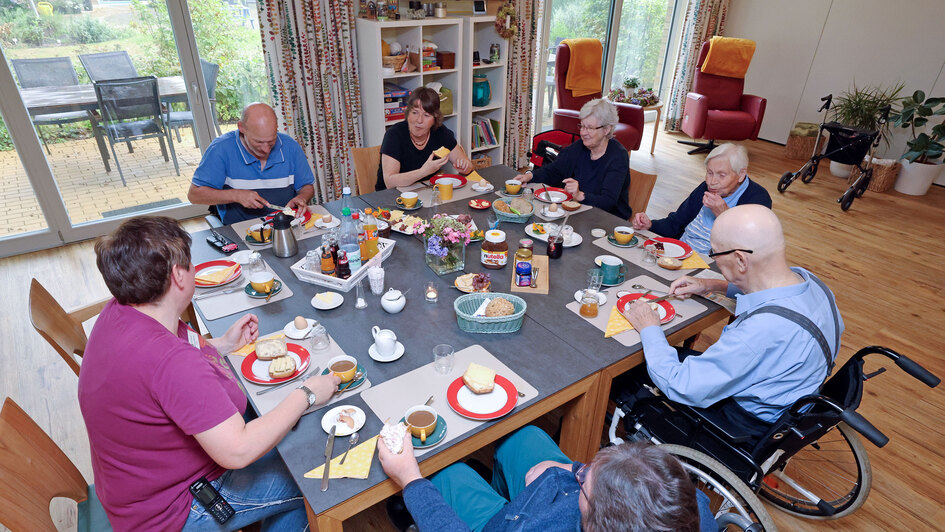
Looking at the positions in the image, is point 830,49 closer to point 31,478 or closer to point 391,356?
point 391,356

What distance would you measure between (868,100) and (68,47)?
714cm

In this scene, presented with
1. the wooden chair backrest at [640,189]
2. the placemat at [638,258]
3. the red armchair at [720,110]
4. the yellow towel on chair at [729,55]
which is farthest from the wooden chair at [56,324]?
the yellow towel on chair at [729,55]

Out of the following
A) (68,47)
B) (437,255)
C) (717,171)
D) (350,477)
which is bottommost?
(350,477)

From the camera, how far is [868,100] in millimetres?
5379

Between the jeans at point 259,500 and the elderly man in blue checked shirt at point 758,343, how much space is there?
118 cm

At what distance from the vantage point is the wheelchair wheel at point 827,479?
1.83m

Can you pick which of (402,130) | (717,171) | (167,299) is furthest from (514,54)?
(167,299)

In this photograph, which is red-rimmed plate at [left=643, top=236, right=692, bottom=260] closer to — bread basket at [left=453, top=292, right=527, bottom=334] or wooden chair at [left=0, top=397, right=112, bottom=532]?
bread basket at [left=453, top=292, right=527, bottom=334]

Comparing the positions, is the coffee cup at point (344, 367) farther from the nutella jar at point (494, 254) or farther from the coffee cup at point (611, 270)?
the coffee cup at point (611, 270)

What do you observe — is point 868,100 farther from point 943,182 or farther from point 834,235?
point 834,235

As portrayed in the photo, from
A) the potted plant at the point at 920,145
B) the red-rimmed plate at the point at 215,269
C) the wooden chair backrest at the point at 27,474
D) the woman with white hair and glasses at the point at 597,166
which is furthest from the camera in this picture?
the potted plant at the point at 920,145

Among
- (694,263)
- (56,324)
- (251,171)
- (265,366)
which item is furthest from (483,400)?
(251,171)

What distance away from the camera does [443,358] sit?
159 cm

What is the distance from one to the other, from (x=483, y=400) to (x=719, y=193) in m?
1.73
